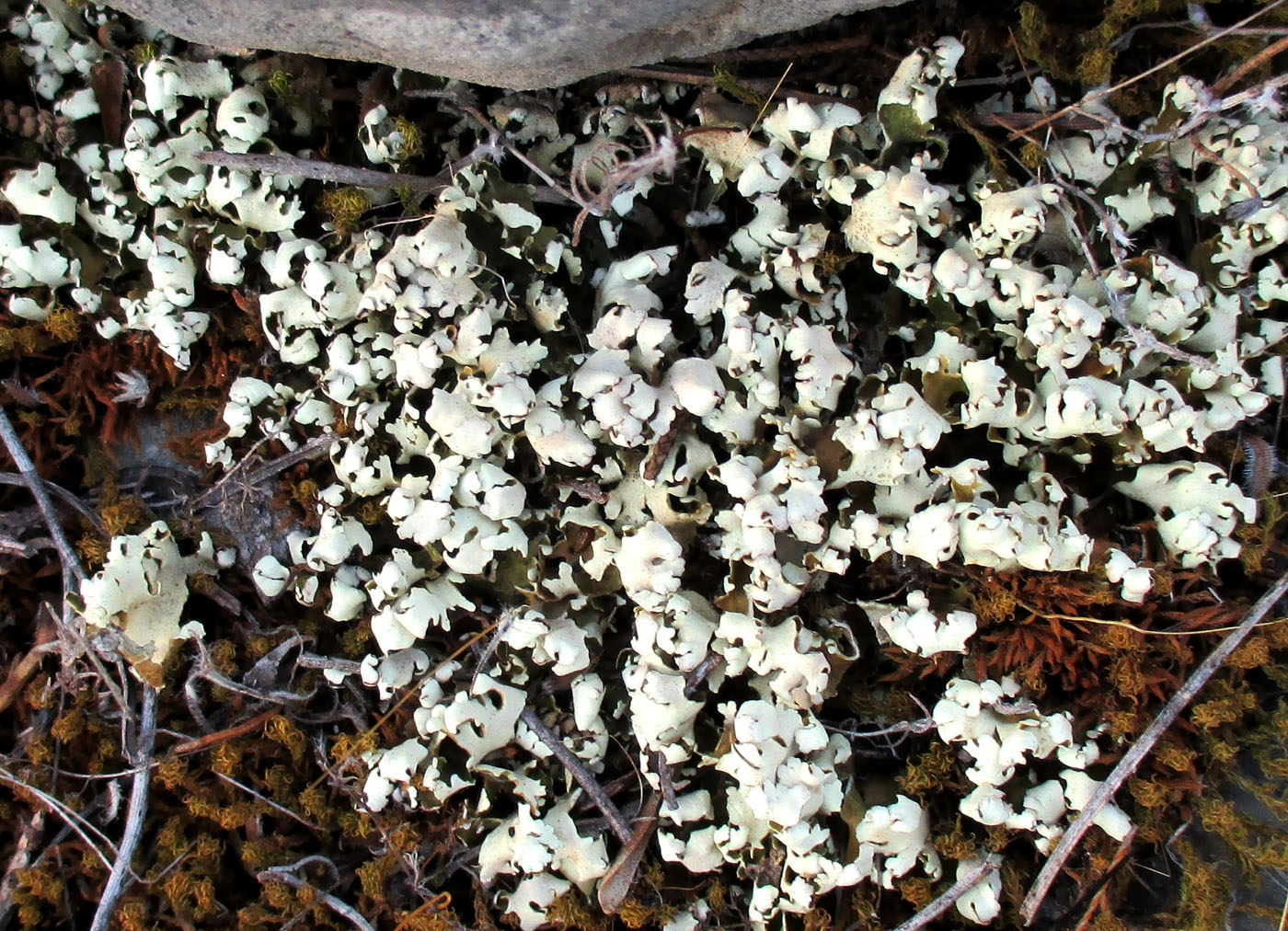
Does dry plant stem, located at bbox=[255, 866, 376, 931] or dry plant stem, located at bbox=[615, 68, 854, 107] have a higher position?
dry plant stem, located at bbox=[615, 68, 854, 107]

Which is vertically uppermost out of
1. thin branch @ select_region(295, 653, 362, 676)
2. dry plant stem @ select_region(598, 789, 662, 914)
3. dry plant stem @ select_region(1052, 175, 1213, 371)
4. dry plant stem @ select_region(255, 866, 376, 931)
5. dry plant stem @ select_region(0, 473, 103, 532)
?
dry plant stem @ select_region(1052, 175, 1213, 371)

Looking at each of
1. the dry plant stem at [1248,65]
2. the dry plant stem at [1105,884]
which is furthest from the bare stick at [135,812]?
the dry plant stem at [1248,65]

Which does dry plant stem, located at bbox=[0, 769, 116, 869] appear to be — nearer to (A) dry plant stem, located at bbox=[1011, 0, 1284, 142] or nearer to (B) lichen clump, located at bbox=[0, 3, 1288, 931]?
(B) lichen clump, located at bbox=[0, 3, 1288, 931]

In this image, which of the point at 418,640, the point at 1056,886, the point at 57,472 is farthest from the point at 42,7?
the point at 1056,886

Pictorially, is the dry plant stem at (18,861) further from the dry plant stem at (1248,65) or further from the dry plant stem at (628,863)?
the dry plant stem at (1248,65)

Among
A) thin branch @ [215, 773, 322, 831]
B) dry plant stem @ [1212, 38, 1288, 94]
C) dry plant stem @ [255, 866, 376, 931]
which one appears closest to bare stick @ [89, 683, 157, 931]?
thin branch @ [215, 773, 322, 831]

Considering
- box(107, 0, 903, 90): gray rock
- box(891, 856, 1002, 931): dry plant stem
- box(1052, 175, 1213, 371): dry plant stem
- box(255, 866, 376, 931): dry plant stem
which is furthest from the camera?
box(255, 866, 376, 931): dry plant stem

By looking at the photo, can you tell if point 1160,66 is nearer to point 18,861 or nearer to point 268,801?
point 268,801
